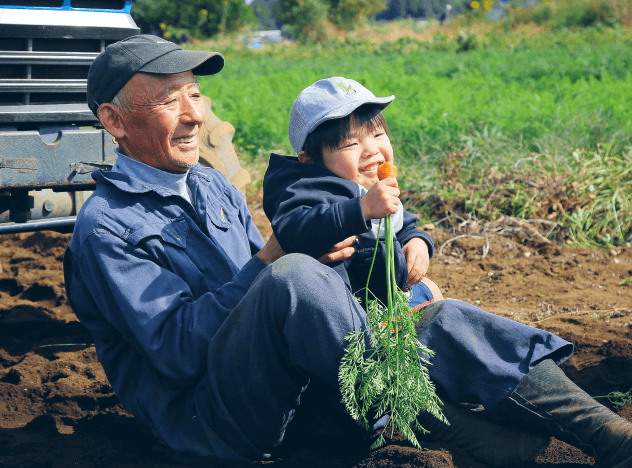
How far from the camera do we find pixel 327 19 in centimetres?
4009

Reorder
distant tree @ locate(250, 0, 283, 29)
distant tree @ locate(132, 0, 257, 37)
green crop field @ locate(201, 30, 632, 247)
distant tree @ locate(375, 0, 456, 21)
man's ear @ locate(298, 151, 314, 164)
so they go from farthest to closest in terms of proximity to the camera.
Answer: distant tree @ locate(250, 0, 283, 29)
distant tree @ locate(375, 0, 456, 21)
distant tree @ locate(132, 0, 257, 37)
green crop field @ locate(201, 30, 632, 247)
man's ear @ locate(298, 151, 314, 164)

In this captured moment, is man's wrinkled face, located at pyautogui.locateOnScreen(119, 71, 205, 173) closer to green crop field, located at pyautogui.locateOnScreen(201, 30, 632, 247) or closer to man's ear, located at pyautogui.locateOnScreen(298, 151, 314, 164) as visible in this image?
man's ear, located at pyautogui.locateOnScreen(298, 151, 314, 164)

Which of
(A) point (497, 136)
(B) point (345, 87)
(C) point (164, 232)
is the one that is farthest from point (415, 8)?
(C) point (164, 232)

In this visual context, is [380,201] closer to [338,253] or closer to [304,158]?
[338,253]

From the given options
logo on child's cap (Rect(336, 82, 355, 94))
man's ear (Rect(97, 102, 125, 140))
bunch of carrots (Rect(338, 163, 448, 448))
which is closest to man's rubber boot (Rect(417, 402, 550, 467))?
bunch of carrots (Rect(338, 163, 448, 448))

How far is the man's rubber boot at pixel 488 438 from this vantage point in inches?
77.4

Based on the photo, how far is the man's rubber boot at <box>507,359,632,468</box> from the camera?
179 centimetres

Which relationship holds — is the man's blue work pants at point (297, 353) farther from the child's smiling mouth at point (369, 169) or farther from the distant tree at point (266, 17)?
the distant tree at point (266, 17)

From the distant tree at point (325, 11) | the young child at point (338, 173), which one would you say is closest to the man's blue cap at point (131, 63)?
the young child at point (338, 173)

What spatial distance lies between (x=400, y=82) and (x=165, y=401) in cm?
845

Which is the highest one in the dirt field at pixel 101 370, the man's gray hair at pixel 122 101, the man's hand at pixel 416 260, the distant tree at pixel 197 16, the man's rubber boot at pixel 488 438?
the man's gray hair at pixel 122 101

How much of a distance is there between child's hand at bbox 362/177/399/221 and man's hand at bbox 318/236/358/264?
0.68ft

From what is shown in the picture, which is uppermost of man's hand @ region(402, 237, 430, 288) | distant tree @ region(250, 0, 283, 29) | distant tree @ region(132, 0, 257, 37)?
man's hand @ region(402, 237, 430, 288)

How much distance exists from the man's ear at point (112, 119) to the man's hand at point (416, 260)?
3.53ft
